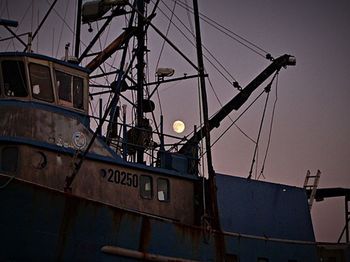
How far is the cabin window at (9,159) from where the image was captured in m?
13.2

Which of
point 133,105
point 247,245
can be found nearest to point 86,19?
point 133,105

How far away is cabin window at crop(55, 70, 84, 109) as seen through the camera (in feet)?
48.5

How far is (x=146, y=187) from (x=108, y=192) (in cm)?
125

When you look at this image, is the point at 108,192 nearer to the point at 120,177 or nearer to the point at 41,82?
the point at 120,177

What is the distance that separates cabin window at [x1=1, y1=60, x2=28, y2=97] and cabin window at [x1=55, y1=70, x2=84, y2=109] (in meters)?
0.85

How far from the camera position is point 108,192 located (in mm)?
14680

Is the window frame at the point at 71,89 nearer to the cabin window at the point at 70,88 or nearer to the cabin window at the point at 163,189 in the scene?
the cabin window at the point at 70,88

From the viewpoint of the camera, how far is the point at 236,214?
17.1 meters

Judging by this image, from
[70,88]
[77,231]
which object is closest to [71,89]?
[70,88]

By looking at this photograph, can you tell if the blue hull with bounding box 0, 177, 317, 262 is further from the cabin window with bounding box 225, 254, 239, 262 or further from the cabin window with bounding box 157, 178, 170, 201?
the cabin window with bounding box 157, 178, 170, 201

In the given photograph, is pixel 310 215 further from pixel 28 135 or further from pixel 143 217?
pixel 28 135

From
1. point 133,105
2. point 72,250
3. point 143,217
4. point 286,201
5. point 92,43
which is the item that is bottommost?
point 72,250

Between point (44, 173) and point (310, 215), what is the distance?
9654 mm

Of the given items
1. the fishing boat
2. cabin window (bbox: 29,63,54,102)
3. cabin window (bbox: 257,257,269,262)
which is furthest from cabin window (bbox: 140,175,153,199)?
cabin window (bbox: 257,257,269,262)
